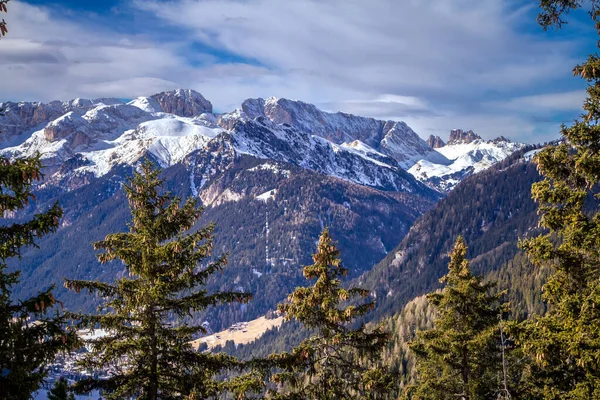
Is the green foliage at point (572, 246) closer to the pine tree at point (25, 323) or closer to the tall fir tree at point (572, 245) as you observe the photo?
the tall fir tree at point (572, 245)

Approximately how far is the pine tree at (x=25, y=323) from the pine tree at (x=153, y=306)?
3663mm

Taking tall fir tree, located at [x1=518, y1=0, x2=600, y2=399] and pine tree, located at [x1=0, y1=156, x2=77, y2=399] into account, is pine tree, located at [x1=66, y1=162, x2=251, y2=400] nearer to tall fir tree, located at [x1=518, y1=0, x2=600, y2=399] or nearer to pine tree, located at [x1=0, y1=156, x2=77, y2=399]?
pine tree, located at [x1=0, y1=156, x2=77, y2=399]

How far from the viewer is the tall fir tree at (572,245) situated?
622 inches

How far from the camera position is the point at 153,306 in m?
20.0

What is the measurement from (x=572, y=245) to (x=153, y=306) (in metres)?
15.1

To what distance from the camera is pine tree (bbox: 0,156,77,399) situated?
13898 millimetres

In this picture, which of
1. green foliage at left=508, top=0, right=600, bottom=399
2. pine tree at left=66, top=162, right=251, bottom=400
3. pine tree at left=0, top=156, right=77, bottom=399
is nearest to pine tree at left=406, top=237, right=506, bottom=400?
green foliage at left=508, top=0, right=600, bottom=399

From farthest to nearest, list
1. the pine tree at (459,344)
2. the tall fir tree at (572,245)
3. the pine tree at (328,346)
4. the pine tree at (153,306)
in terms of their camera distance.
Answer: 1. the pine tree at (459,344)
2. the pine tree at (328,346)
3. the pine tree at (153,306)
4. the tall fir tree at (572,245)

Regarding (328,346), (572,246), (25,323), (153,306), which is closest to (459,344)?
(328,346)

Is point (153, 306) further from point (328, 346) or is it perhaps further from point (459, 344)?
point (459, 344)

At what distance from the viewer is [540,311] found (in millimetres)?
168625

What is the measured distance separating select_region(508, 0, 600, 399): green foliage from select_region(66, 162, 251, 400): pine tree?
10.4 metres

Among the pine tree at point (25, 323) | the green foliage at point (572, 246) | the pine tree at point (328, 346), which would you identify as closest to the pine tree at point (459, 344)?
the pine tree at point (328, 346)

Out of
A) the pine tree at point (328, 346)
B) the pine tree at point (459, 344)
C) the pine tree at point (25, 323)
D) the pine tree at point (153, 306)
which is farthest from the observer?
the pine tree at point (459, 344)
